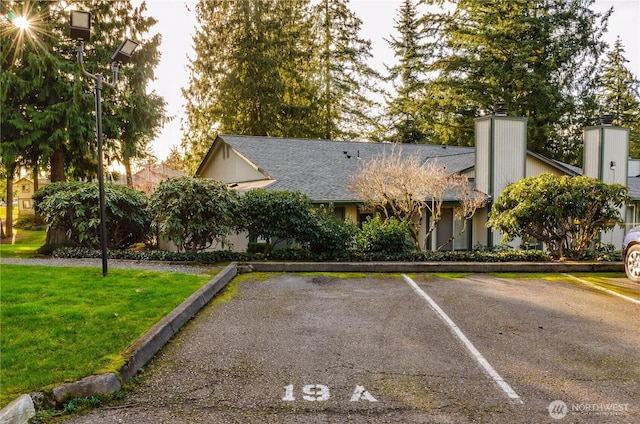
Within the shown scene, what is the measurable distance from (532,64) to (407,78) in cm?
934

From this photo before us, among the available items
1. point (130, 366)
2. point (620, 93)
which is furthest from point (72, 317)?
point (620, 93)

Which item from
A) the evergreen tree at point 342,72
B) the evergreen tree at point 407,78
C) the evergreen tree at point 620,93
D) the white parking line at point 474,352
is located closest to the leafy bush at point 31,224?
the evergreen tree at point 342,72

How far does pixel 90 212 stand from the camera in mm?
12211

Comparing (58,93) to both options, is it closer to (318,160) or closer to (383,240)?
(318,160)

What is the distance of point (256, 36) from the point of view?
29422 millimetres

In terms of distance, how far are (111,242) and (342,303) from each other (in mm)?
8851

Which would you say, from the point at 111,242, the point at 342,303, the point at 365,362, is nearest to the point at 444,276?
the point at 342,303

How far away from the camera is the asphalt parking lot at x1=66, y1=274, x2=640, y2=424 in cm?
360

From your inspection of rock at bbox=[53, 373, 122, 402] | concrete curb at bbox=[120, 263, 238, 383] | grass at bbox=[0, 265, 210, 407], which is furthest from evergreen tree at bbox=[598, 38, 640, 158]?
rock at bbox=[53, 373, 122, 402]

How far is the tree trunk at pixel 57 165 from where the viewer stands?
16.4 meters

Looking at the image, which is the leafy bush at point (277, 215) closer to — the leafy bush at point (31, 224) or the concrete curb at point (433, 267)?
the concrete curb at point (433, 267)

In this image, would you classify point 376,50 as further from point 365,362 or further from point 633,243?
point 365,362

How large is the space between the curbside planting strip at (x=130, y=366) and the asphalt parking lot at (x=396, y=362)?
15cm

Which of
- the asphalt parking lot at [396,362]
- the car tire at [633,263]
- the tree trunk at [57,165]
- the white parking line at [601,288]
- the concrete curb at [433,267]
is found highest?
the tree trunk at [57,165]
